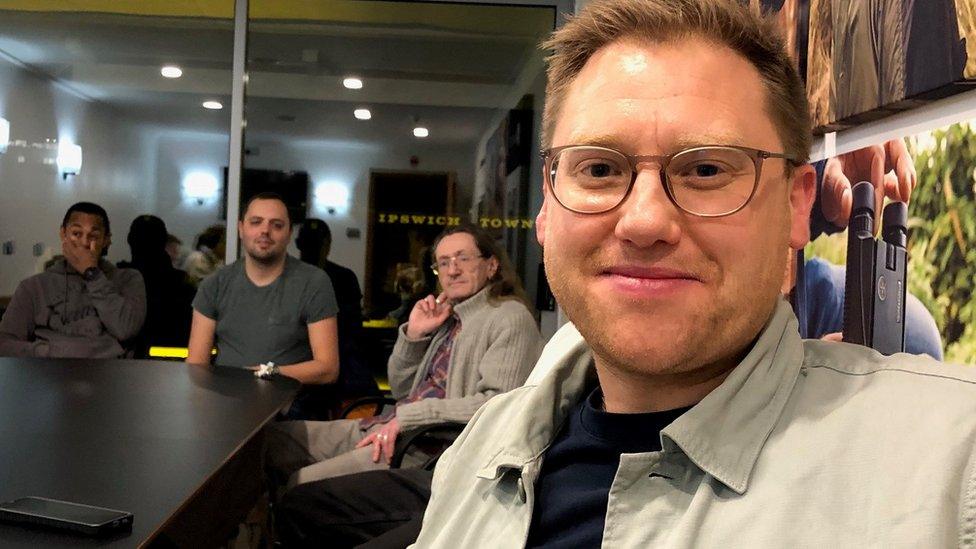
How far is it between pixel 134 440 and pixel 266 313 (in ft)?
5.82

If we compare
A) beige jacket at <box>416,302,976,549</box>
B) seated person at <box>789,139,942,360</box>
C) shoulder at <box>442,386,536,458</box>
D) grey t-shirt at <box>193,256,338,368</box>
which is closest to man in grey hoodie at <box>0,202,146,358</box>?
grey t-shirt at <box>193,256,338,368</box>

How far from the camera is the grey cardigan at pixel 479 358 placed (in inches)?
119

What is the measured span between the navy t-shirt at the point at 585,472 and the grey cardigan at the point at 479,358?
1866mm

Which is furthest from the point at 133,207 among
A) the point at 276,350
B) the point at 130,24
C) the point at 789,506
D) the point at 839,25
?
the point at 789,506

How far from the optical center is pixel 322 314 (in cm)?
393

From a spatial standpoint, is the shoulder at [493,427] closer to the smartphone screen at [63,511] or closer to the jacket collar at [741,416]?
the jacket collar at [741,416]

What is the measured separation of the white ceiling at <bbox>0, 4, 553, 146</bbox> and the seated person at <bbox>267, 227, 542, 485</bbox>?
2176 millimetres

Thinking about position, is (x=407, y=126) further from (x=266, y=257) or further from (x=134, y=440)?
(x=134, y=440)

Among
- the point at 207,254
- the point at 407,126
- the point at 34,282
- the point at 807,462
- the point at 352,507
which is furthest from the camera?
the point at 407,126

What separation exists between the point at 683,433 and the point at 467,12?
4951 mm

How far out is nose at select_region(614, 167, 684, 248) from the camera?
95 centimetres

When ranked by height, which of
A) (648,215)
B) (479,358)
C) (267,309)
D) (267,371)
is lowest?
(267,371)

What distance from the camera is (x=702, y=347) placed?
966 mm

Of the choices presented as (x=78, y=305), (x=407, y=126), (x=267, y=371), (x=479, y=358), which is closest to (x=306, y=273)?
(x=267, y=371)
